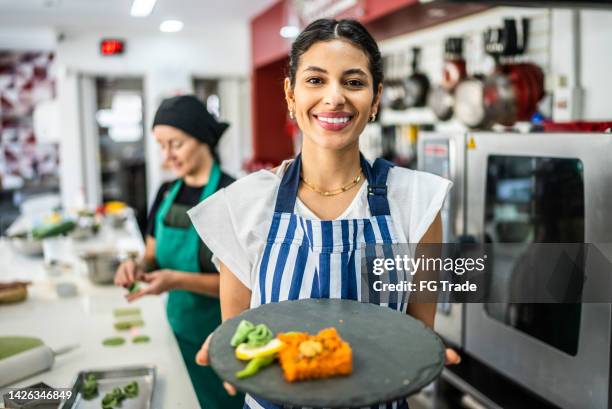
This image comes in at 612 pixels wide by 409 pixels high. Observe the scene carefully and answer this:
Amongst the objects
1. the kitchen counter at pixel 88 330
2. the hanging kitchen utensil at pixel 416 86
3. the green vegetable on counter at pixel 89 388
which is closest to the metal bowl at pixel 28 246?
the kitchen counter at pixel 88 330

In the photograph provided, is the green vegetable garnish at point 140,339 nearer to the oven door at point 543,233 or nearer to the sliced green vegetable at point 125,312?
the sliced green vegetable at point 125,312

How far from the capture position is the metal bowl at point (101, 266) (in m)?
2.54

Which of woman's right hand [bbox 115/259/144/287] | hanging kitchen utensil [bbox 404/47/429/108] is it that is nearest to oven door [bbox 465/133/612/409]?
woman's right hand [bbox 115/259/144/287]

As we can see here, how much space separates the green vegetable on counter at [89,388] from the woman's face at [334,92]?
821 millimetres

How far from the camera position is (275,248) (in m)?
1.19

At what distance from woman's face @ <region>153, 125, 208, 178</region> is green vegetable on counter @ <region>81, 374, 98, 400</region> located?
0.92 meters

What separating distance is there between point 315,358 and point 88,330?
1385mm

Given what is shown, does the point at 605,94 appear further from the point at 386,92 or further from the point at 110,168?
the point at 110,168

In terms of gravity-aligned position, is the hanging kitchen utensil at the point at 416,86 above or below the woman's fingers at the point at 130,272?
above

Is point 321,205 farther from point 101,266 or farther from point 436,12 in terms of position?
point 436,12

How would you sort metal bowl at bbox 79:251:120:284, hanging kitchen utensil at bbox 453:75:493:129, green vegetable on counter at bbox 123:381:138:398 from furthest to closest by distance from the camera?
hanging kitchen utensil at bbox 453:75:493:129 < metal bowl at bbox 79:251:120:284 < green vegetable on counter at bbox 123:381:138:398

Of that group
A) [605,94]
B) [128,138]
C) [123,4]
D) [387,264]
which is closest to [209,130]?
[123,4]

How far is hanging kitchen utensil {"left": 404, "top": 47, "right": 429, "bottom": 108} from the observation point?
156 inches

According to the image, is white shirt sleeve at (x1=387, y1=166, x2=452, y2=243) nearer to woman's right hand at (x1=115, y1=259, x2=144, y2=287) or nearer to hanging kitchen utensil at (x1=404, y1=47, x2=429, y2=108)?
woman's right hand at (x1=115, y1=259, x2=144, y2=287)
